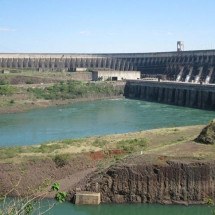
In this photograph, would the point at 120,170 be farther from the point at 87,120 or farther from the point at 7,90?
the point at 7,90

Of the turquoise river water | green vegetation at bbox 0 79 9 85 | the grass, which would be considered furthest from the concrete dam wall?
the grass

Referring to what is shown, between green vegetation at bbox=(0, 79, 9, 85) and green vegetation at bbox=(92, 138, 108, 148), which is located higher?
green vegetation at bbox=(0, 79, 9, 85)

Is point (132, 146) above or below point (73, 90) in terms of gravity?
above

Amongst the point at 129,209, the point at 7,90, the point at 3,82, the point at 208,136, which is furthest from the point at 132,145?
the point at 3,82

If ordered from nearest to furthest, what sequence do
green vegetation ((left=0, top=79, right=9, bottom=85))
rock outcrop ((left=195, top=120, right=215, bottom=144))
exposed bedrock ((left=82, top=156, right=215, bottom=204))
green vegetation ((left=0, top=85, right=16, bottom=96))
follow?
1. exposed bedrock ((left=82, top=156, right=215, bottom=204))
2. rock outcrop ((left=195, top=120, right=215, bottom=144))
3. green vegetation ((left=0, top=85, right=16, bottom=96))
4. green vegetation ((left=0, top=79, right=9, bottom=85))

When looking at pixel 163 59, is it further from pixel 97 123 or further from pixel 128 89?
pixel 97 123

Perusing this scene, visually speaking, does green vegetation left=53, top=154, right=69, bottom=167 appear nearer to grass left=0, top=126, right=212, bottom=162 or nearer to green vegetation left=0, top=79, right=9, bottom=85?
grass left=0, top=126, right=212, bottom=162

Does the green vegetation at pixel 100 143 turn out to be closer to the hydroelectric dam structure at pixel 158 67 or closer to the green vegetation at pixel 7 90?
the hydroelectric dam structure at pixel 158 67
